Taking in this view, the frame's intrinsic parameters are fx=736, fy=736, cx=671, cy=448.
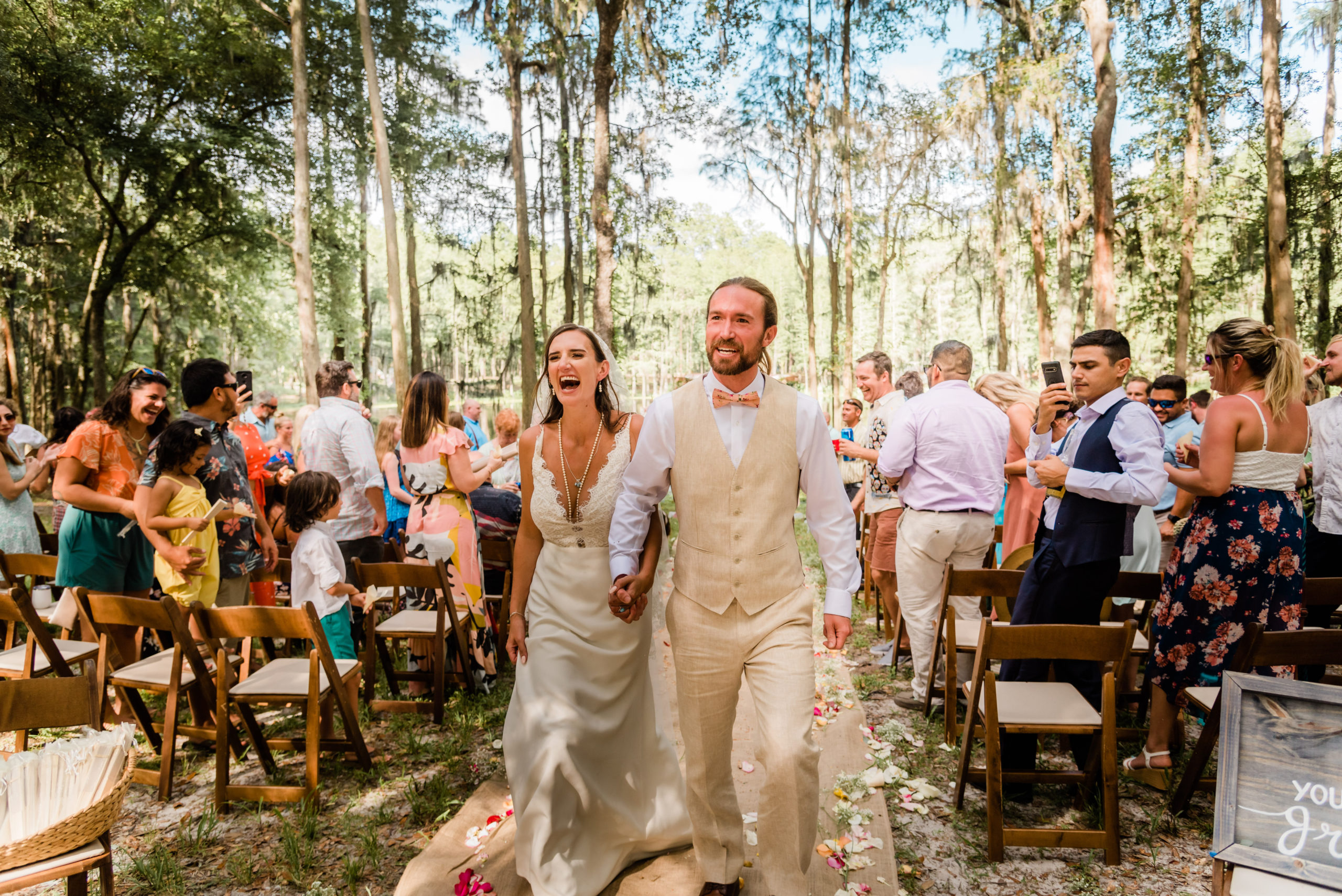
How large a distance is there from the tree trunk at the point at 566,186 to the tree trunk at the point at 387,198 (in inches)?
233

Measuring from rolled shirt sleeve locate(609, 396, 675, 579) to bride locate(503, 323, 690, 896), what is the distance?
0.12 metres

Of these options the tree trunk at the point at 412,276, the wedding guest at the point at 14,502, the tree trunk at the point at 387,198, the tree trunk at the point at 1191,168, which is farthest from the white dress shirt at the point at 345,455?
the tree trunk at the point at 412,276

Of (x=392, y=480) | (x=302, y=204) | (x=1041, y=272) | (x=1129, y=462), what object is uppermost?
(x=302, y=204)

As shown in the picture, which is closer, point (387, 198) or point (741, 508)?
point (741, 508)

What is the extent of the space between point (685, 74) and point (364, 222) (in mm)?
12959

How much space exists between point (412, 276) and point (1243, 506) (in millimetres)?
22969

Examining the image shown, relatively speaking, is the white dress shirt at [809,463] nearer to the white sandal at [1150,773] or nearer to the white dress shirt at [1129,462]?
the white dress shirt at [1129,462]

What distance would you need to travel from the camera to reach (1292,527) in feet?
11.5

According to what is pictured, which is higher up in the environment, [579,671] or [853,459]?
[853,459]

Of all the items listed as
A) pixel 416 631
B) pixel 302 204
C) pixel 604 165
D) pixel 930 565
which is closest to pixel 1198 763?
pixel 930 565

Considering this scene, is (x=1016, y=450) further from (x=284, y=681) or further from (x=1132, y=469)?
(x=284, y=681)

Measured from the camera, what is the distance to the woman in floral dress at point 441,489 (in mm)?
5152

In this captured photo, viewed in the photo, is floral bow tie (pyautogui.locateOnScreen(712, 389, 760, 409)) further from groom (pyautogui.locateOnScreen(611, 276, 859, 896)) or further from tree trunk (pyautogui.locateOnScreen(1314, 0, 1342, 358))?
tree trunk (pyautogui.locateOnScreen(1314, 0, 1342, 358))

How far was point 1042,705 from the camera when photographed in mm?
3291
